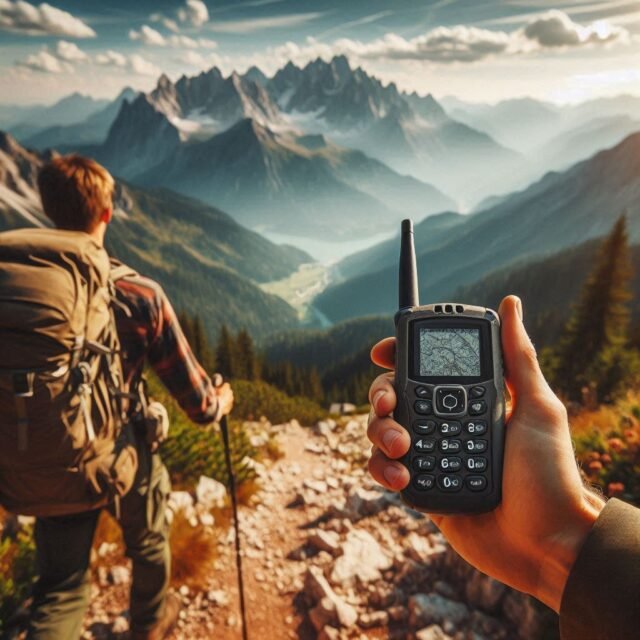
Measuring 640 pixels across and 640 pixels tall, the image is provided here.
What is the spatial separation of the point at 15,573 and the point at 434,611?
4000 millimetres

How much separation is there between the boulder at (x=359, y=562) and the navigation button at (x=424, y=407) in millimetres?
3242

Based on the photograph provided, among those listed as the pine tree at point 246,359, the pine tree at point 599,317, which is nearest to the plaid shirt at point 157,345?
the pine tree at point 599,317

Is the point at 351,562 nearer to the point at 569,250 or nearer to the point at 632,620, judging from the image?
the point at 632,620

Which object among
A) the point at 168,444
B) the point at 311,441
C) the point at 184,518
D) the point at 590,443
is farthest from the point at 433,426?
the point at 311,441

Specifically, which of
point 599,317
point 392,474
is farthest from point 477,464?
point 599,317

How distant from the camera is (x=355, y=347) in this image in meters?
160

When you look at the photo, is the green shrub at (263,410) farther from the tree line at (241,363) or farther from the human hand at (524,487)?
the tree line at (241,363)

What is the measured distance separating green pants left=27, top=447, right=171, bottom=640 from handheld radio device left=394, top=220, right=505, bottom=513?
82.1 inches

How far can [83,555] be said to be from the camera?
315cm

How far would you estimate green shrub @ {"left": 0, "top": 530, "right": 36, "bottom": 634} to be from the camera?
3.98 meters

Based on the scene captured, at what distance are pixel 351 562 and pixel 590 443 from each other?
367 cm

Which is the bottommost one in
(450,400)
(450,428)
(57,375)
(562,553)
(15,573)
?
(15,573)

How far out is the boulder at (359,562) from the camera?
4.74 metres

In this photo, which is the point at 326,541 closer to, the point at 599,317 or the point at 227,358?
the point at 599,317
